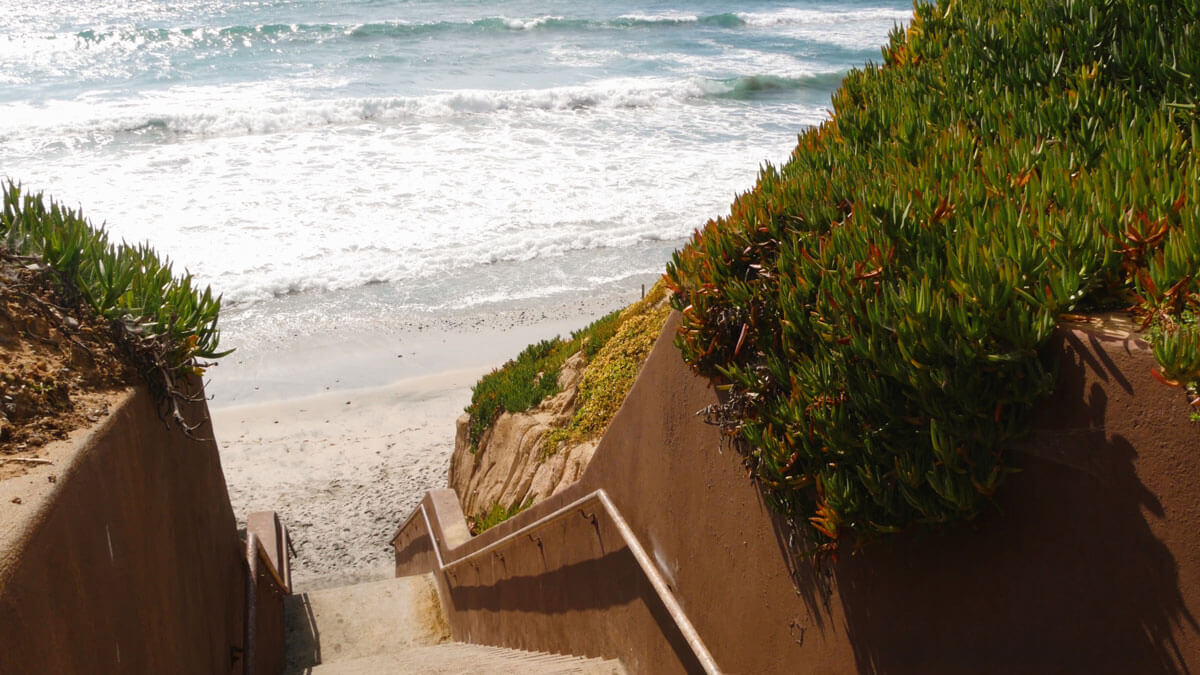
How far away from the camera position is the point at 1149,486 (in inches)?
91.4

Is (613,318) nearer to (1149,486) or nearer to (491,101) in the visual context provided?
(1149,486)

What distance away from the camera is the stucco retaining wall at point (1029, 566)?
2301 millimetres

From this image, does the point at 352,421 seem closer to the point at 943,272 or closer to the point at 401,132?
the point at 943,272

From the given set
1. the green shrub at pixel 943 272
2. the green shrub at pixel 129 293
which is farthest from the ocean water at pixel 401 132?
the green shrub at pixel 943 272

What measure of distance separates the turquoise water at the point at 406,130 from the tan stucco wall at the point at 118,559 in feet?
39.2

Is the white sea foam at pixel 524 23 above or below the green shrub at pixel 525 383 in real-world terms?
above

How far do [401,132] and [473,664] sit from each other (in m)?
23.9

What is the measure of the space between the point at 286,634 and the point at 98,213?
15.5m

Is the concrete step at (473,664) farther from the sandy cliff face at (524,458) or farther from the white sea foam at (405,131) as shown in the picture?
the white sea foam at (405,131)

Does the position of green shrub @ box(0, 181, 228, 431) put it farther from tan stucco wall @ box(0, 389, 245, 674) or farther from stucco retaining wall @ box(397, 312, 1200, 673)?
stucco retaining wall @ box(397, 312, 1200, 673)

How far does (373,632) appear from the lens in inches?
350

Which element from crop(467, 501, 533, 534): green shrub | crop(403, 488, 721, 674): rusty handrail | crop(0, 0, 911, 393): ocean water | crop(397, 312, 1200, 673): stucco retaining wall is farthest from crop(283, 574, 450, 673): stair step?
crop(0, 0, 911, 393): ocean water

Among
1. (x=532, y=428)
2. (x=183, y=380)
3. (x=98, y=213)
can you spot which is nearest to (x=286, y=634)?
(x=532, y=428)

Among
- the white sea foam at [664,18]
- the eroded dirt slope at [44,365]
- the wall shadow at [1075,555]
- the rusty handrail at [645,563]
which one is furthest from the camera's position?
the white sea foam at [664,18]
